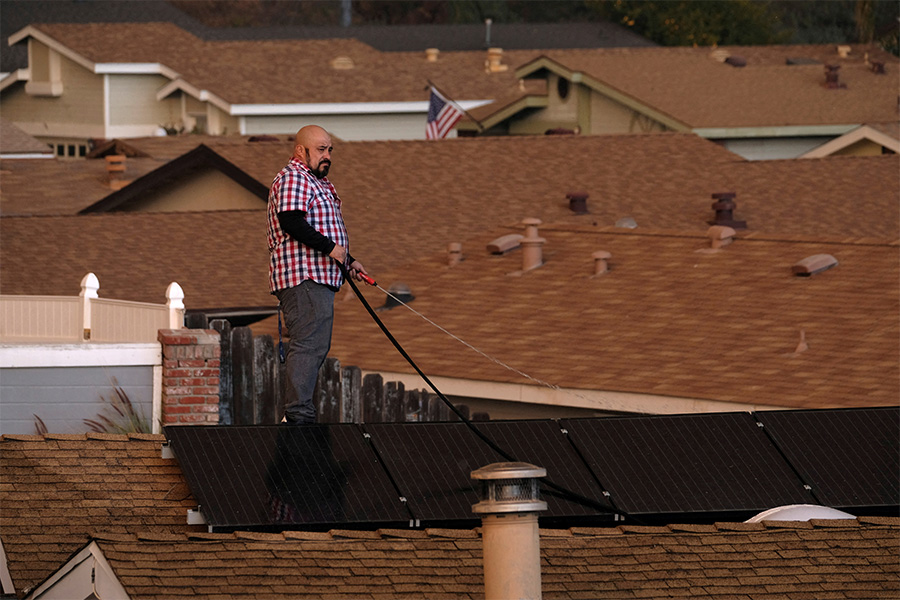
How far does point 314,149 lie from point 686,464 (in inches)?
115

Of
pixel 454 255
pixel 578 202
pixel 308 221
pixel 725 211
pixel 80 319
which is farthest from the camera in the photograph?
pixel 578 202

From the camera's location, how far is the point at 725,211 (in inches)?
992

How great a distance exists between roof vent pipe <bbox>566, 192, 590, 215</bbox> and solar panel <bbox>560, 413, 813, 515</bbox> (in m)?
16.7

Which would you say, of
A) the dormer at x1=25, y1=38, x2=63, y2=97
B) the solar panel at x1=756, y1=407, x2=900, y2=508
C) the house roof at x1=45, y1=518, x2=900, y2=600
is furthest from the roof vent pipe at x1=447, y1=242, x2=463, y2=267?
the dormer at x1=25, y1=38, x2=63, y2=97

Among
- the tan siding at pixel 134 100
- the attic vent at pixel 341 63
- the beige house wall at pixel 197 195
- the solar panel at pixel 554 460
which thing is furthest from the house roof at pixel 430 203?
the attic vent at pixel 341 63

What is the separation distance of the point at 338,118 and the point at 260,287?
25.8 m

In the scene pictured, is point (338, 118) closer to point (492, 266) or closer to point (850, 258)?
point (492, 266)

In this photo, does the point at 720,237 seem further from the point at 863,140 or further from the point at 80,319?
the point at 863,140

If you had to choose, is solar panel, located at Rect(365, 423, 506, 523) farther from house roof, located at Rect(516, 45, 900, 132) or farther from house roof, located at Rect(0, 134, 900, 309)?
house roof, located at Rect(516, 45, 900, 132)

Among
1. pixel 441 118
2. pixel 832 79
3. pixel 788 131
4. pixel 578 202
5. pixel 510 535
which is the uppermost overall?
pixel 832 79

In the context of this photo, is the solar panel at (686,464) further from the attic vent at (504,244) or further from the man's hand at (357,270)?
the attic vent at (504,244)

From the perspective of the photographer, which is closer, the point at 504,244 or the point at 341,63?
the point at 504,244

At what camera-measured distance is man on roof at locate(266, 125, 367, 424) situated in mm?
9641

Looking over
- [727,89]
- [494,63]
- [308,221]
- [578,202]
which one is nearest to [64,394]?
[308,221]
